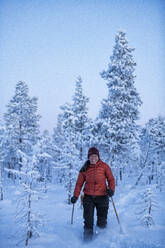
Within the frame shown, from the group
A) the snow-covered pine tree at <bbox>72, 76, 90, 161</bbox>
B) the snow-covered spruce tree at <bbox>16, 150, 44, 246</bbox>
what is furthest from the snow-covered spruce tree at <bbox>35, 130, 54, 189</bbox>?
the snow-covered pine tree at <bbox>72, 76, 90, 161</bbox>

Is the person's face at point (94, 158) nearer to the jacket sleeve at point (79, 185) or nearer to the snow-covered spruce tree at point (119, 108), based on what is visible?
the jacket sleeve at point (79, 185)

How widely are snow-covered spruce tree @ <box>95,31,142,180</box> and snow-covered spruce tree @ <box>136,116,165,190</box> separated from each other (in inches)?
89.6

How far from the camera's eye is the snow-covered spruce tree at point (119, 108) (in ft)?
43.5

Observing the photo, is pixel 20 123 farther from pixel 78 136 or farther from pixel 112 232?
pixel 112 232

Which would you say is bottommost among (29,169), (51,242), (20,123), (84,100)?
(51,242)

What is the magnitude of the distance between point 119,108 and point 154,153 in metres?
8.18

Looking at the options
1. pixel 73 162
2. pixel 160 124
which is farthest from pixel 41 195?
pixel 160 124

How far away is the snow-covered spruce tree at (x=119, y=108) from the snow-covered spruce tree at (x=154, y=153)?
2.28 metres

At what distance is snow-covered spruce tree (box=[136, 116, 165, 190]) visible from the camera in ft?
45.3

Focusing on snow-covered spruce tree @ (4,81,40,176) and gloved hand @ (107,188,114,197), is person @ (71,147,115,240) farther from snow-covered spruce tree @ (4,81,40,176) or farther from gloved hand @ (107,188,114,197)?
snow-covered spruce tree @ (4,81,40,176)

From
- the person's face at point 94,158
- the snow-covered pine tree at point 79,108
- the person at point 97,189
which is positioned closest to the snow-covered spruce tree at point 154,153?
the snow-covered pine tree at point 79,108

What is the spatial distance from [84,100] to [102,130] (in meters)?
8.63

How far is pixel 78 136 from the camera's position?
19000mm

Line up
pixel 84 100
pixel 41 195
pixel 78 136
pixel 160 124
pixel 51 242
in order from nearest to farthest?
pixel 51 242, pixel 41 195, pixel 78 136, pixel 84 100, pixel 160 124
